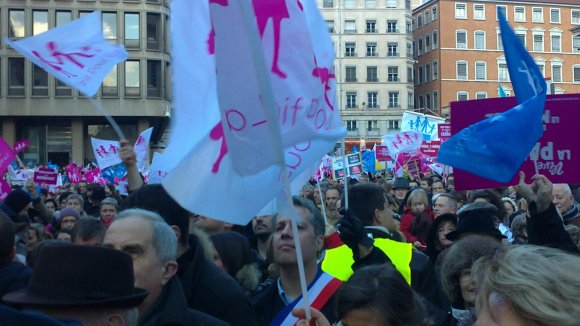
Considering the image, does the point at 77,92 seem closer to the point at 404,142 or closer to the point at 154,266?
the point at 404,142

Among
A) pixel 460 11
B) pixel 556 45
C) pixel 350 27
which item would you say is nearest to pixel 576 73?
pixel 556 45

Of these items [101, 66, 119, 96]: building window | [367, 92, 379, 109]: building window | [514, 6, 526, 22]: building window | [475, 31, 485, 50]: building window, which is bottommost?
[101, 66, 119, 96]: building window

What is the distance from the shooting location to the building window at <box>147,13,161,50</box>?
44219mm

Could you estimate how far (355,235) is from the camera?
13.9 ft

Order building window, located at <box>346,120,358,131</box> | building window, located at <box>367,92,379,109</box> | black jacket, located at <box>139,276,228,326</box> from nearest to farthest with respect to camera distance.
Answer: black jacket, located at <box>139,276,228,326</box> → building window, located at <box>346,120,358,131</box> → building window, located at <box>367,92,379,109</box>

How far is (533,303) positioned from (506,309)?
0.29ft

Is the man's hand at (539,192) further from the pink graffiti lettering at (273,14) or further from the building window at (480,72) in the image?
the building window at (480,72)

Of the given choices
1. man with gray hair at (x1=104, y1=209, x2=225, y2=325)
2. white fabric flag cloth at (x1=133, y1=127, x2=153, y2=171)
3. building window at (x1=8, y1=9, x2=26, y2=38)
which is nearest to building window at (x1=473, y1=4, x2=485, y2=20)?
→ building window at (x1=8, y1=9, x2=26, y2=38)

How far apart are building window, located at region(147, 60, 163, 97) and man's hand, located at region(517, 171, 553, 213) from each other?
135ft

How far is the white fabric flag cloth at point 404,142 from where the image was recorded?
19.8 meters

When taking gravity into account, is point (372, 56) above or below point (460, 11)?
below

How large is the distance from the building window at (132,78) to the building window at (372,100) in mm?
32368

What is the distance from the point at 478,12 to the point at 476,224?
72701 mm

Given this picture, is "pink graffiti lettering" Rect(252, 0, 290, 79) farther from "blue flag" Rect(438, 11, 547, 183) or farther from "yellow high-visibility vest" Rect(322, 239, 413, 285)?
"yellow high-visibility vest" Rect(322, 239, 413, 285)
